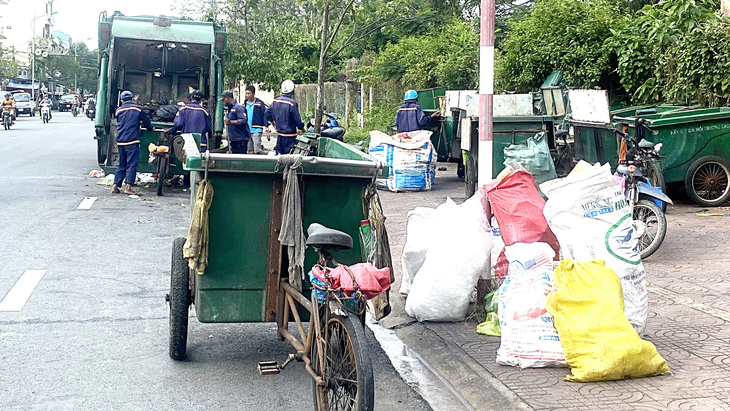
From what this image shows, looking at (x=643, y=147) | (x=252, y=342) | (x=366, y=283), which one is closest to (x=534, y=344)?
(x=366, y=283)

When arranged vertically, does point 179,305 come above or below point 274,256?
below

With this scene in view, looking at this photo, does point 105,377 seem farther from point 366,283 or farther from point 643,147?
point 643,147

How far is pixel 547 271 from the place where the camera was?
5.11 m

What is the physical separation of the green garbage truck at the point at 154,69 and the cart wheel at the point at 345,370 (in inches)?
381

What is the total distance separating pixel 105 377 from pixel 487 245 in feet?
8.80

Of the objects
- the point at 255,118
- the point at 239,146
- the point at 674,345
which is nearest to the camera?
the point at 674,345

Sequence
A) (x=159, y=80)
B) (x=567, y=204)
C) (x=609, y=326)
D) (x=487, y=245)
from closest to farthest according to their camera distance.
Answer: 1. (x=609, y=326)
2. (x=567, y=204)
3. (x=487, y=245)
4. (x=159, y=80)

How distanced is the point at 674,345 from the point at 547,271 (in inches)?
39.9

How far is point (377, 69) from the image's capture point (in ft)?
75.0

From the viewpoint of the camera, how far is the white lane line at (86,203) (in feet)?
39.3

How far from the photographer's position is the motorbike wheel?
7.83m

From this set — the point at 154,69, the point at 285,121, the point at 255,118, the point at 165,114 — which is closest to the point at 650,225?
the point at 285,121

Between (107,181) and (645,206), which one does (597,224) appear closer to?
(645,206)

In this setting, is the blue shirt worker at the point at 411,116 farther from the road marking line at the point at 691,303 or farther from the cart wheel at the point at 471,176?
the road marking line at the point at 691,303
